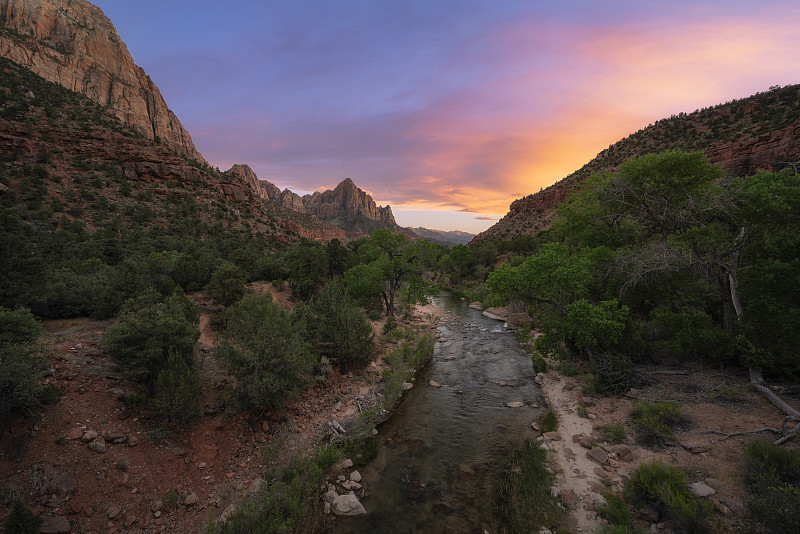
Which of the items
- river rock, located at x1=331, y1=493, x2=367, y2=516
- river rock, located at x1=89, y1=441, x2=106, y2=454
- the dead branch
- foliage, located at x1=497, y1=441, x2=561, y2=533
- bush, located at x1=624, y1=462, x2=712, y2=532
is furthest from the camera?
river rock, located at x1=331, y1=493, x2=367, y2=516

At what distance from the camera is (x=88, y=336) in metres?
9.91

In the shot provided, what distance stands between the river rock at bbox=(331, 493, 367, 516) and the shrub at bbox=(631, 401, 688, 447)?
8.28 metres

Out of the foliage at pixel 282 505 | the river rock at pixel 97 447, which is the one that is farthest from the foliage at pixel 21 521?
the foliage at pixel 282 505

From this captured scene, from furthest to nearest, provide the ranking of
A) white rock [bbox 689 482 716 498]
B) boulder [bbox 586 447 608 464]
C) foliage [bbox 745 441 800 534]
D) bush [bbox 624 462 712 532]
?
boulder [bbox 586 447 608 464], white rock [bbox 689 482 716 498], bush [bbox 624 462 712 532], foliage [bbox 745 441 800 534]

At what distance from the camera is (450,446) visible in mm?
10133

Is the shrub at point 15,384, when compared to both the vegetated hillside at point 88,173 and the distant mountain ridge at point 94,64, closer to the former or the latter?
the vegetated hillside at point 88,173

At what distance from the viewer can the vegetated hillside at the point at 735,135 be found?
33.3 m

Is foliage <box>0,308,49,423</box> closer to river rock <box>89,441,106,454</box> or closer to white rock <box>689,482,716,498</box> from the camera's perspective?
river rock <box>89,441,106,454</box>

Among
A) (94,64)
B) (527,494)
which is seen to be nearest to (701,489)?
(527,494)

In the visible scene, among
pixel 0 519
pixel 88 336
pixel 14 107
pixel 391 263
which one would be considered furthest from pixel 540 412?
pixel 14 107

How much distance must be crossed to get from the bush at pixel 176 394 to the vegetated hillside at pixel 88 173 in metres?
34.3

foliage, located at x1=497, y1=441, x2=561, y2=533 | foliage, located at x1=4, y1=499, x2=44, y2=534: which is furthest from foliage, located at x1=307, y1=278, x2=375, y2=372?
foliage, located at x1=4, y1=499, x2=44, y2=534

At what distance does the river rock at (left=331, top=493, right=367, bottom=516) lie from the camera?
732 cm

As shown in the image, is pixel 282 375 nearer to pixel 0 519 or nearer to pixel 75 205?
pixel 0 519
